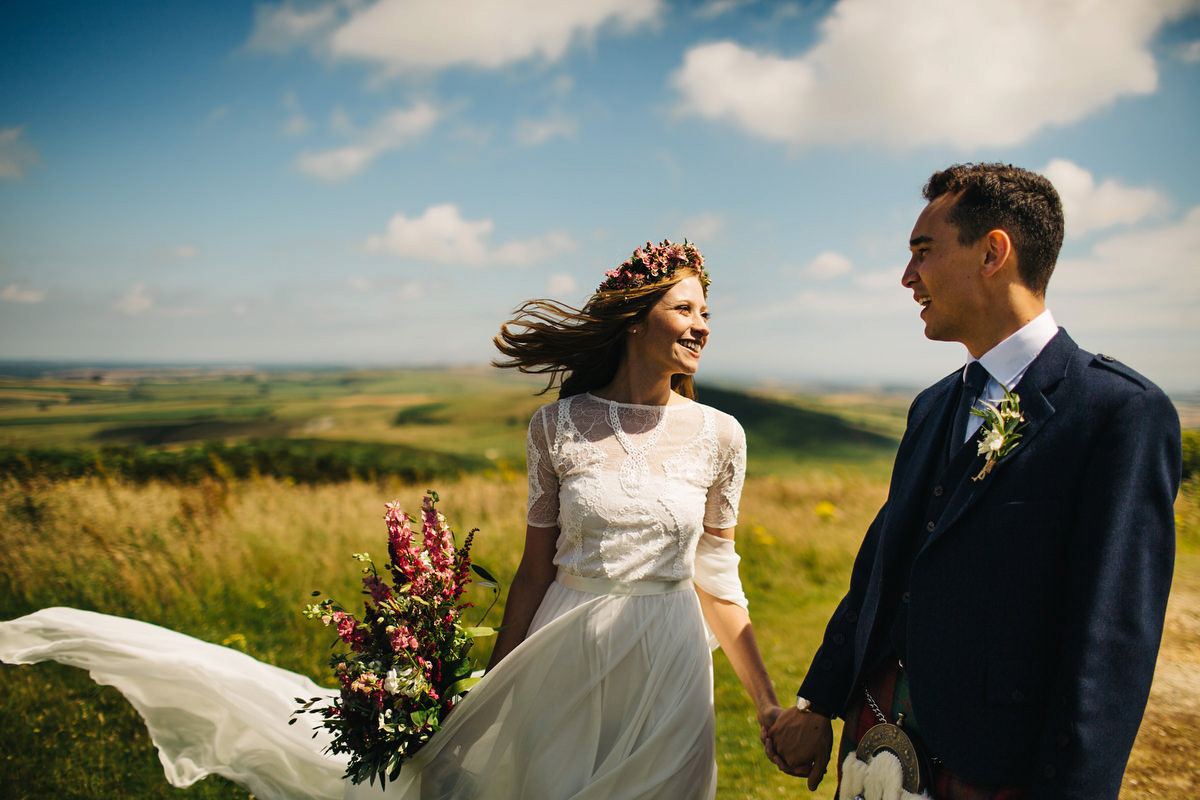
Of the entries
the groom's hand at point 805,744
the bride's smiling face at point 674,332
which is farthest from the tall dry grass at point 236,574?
the bride's smiling face at point 674,332

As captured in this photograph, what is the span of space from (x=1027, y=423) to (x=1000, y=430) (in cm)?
9

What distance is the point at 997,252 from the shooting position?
2.13 meters

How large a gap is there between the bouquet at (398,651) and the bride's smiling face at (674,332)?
1199 mm

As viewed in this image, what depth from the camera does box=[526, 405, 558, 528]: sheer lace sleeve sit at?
3367 millimetres

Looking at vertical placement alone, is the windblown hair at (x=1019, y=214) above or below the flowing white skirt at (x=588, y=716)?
above

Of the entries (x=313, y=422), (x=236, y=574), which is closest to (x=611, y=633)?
(x=236, y=574)

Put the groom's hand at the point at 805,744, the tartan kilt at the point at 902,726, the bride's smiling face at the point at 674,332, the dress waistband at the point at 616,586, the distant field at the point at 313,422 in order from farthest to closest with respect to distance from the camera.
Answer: the distant field at the point at 313,422
the bride's smiling face at the point at 674,332
the dress waistband at the point at 616,586
the groom's hand at the point at 805,744
the tartan kilt at the point at 902,726

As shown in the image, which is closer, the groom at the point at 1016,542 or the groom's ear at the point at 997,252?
the groom at the point at 1016,542

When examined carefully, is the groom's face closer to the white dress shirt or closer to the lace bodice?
the white dress shirt

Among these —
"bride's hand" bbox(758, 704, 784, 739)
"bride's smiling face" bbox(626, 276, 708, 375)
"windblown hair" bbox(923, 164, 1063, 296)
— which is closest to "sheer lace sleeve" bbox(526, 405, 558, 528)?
"bride's smiling face" bbox(626, 276, 708, 375)

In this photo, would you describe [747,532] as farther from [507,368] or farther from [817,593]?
[507,368]

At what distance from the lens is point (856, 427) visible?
17312 millimetres

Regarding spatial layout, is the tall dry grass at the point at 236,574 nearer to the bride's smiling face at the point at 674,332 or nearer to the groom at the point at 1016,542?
the bride's smiling face at the point at 674,332

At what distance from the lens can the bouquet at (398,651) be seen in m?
2.63
